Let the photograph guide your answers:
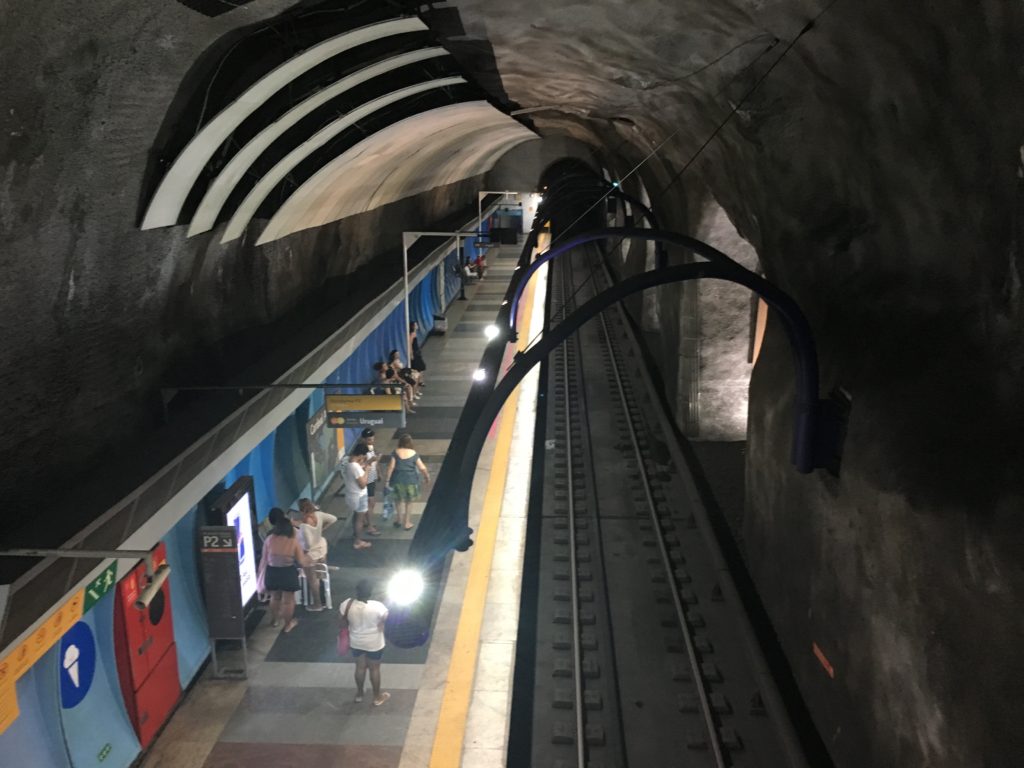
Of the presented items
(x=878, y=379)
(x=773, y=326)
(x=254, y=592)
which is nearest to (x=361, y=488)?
(x=254, y=592)

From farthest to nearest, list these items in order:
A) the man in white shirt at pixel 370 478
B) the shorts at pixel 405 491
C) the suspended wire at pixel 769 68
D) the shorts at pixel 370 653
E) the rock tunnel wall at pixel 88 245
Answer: the shorts at pixel 405 491 < the man in white shirt at pixel 370 478 < the shorts at pixel 370 653 < the rock tunnel wall at pixel 88 245 < the suspended wire at pixel 769 68

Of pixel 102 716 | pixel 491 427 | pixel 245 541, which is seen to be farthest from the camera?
pixel 245 541

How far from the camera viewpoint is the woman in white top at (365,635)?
652 centimetres

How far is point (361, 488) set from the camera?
29.6 feet

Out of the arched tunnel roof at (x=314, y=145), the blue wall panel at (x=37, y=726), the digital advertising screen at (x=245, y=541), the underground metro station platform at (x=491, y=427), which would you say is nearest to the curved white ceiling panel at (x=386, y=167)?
the arched tunnel roof at (x=314, y=145)

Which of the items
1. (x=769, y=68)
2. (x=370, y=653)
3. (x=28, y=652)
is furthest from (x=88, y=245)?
(x=769, y=68)

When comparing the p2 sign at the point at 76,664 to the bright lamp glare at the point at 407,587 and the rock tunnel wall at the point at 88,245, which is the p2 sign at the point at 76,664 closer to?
the rock tunnel wall at the point at 88,245

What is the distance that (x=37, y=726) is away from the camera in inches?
202

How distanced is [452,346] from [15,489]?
1405cm

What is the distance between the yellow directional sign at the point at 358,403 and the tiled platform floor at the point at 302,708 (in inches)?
63.8

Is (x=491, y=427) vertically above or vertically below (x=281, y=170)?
below

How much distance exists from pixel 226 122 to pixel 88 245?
1.46m

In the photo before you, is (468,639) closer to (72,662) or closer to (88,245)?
(72,662)

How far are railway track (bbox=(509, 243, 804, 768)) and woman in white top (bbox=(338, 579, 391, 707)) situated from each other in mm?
1173
